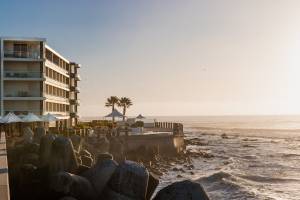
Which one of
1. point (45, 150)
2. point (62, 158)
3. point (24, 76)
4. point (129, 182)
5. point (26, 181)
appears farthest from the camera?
point (24, 76)

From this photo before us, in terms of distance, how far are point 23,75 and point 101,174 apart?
43399 millimetres

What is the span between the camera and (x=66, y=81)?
77250 mm

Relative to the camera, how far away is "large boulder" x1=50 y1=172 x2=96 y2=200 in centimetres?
1270

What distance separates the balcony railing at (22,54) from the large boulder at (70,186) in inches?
1760

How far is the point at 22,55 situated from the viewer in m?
55.1

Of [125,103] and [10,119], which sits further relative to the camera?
[125,103]

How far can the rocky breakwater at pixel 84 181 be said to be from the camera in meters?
12.2

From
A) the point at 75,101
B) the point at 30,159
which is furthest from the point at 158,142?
the point at 75,101

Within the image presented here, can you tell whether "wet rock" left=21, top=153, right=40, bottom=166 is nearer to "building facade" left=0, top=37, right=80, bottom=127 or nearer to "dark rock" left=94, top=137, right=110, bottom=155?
"dark rock" left=94, top=137, right=110, bottom=155

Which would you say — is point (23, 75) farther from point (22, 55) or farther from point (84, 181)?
point (84, 181)

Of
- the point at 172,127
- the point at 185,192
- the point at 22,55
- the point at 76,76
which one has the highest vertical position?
the point at 76,76

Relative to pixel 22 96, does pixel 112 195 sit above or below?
below

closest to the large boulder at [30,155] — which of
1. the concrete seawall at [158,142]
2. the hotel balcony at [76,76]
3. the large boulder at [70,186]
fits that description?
the large boulder at [70,186]

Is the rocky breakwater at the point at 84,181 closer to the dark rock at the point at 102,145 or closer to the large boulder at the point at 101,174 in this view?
the large boulder at the point at 101,174
